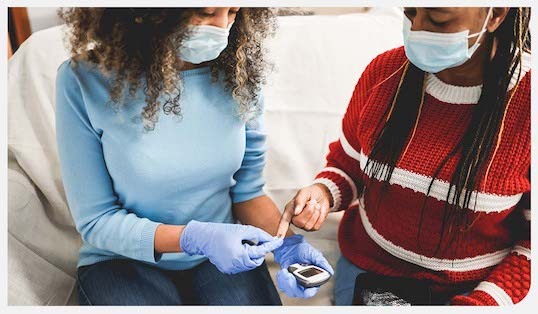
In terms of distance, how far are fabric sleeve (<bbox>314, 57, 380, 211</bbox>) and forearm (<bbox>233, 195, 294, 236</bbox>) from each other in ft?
0.32

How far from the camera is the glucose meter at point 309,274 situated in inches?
33.3

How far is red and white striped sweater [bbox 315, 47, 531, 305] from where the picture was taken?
851mm

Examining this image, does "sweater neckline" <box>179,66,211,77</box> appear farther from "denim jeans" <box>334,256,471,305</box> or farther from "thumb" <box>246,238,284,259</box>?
"denim jeans" <box>334,256,471,305</box>

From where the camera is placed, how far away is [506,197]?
863 millimetres

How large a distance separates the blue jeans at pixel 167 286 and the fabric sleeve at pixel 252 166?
140mm

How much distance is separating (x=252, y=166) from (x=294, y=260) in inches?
7.1

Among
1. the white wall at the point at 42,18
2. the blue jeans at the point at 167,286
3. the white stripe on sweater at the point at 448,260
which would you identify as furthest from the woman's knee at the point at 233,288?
the white wall at the point at 42,18

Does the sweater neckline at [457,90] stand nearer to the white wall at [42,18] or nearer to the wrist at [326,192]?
the wrist at [326,192]

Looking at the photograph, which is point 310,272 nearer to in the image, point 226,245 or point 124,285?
point 226,245

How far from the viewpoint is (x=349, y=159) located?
1.02 metres

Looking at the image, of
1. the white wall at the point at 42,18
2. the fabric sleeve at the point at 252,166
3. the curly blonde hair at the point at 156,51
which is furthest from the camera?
the white wall at the point at 42,18

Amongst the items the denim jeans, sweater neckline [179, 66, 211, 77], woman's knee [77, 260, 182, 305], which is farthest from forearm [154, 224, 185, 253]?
the denim jeans

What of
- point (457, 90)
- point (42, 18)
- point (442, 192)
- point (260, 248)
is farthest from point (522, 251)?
point (42, 18)
